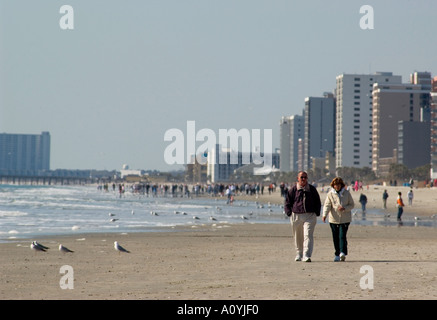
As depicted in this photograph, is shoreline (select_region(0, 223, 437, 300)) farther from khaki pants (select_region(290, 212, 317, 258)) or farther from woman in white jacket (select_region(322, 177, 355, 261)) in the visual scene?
woman in white jacket (select_region(322, 177, 355, 261))

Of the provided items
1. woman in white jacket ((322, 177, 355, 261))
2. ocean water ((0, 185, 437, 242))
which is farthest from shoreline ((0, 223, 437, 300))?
ocean water ((0, 185, 437, 242))

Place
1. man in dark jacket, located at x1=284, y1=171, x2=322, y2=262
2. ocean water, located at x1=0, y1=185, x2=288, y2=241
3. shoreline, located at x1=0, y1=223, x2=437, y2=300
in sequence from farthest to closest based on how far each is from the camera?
ocean water, located at x1=0, y1=185, x2=288, y2=241, man in dark jacket, located at x1=284, y1=171, x2=322, y2=262, shoreline, located at x1=0, y1=223, x2=437, y2=300

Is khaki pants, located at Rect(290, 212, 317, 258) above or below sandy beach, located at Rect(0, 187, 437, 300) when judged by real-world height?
above

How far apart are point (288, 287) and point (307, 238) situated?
3703 mm

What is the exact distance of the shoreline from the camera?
10.2 m

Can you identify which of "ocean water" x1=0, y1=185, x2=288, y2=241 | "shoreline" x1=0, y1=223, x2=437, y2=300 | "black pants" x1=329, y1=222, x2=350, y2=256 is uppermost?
"black pants" x1=329, y1=222, x2=350, y2=256

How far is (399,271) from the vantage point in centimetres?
1273

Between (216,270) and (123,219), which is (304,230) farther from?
(123,219)

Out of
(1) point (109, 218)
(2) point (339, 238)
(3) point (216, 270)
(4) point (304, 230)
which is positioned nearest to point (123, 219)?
(1) point (109, 218)

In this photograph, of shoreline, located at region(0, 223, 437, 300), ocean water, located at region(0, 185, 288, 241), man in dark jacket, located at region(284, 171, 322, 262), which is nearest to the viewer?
shoreline, located at region(0, 223, 437, 300)

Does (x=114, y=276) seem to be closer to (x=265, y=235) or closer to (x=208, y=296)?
(x=208, y=296)

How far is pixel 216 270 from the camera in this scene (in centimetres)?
1317

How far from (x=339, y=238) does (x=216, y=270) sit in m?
2.67

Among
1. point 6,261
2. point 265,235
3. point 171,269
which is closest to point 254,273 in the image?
point 171,269
